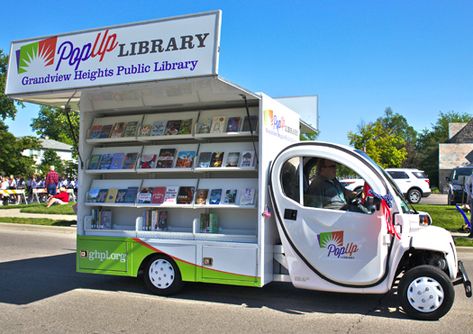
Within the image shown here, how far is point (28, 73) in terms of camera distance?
6469mm

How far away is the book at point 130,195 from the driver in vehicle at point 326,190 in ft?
9.43

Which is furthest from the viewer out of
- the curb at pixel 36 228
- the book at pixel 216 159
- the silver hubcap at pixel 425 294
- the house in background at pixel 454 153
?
the house in background at pixel 454 153

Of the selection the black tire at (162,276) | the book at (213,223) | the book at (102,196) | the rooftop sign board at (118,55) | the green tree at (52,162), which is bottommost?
the black tire at (162,276)

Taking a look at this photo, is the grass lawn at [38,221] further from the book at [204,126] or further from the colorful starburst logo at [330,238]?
the colorful starburst logo at [330,238]

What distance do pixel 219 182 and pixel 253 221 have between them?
0.78 meters

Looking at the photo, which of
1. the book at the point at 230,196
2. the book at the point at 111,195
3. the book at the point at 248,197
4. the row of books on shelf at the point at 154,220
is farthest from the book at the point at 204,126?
the book at the point at 111,195

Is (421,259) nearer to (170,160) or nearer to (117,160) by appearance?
(170,160)

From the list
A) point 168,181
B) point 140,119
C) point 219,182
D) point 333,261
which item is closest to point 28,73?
point 140,119

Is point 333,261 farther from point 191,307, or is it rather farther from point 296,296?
point 191,307

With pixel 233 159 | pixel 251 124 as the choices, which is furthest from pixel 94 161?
pixel 251 124

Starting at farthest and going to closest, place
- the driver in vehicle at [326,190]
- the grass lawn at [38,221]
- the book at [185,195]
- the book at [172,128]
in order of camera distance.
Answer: the grass lawn at [38,221] < the book at [172,128] < the book at [185,195] < the driver in vehicle at [326,190]

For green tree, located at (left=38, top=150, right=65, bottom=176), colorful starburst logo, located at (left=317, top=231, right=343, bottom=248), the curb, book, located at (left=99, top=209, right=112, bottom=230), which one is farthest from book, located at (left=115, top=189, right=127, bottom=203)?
green tree, located at (left=38, top=150, right=65, bottom=176)

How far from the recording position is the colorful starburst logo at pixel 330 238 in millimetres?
5758

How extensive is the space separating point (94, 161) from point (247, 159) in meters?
2.68
